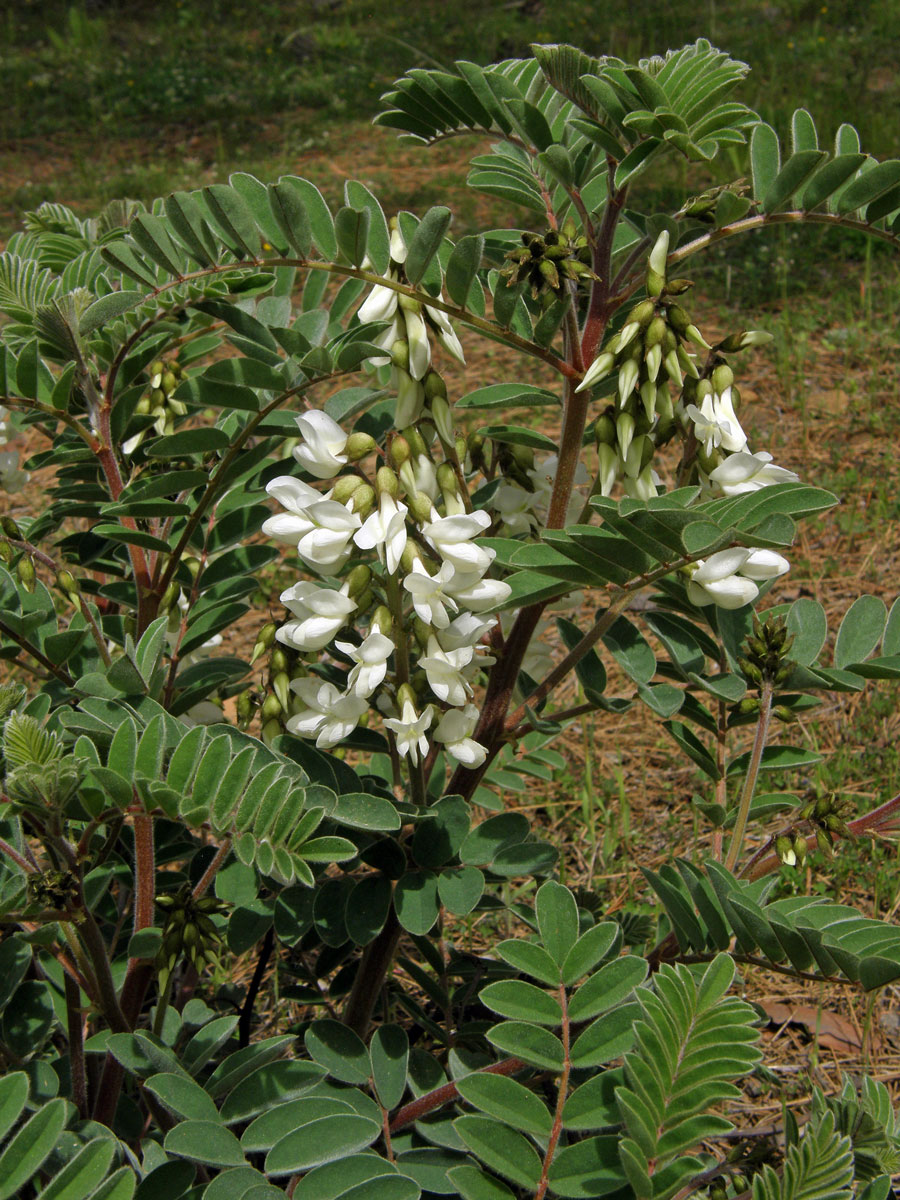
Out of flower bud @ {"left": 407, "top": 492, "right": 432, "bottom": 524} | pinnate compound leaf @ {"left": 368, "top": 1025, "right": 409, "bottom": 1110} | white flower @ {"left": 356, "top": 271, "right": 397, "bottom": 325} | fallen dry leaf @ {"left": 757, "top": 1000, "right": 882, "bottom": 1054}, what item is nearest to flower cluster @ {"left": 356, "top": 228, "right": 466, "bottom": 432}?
white flower @ {"left": 356, "top": 271, "right": 397, "bottom": 325}

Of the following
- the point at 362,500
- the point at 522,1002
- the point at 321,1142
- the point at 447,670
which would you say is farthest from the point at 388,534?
the point at 321,1142

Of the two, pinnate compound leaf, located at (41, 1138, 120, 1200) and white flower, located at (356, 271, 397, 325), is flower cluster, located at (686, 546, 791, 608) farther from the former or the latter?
pinnate compound leaf, located at (41, 1138, 120, 1200)

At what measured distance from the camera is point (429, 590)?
1077 millimetres

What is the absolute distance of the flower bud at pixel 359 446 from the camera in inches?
44.3

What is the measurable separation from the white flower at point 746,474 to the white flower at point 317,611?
0.44 metres

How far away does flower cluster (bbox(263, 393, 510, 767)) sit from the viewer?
1.08 meters

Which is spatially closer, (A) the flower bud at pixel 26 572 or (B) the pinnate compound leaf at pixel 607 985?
(B) the pinnate compound leaf at pixel 607 985

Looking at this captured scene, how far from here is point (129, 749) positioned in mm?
1064

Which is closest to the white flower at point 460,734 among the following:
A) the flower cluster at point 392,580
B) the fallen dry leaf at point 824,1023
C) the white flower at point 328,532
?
the flower cluster at point 392,580

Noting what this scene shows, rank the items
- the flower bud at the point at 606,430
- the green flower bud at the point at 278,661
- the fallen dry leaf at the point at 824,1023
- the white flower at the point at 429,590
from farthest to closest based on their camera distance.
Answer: the fallen dry leaf at the point at 824,1023, the green flower bud at the point at 278,661, the flower bud at the point at 606,430, the white flower at the point at 429,590

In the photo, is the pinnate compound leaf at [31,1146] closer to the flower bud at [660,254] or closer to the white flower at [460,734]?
the white flower at [460,734]

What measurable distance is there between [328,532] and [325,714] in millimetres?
221

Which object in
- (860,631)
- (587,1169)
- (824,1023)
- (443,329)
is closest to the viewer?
(587,1169)

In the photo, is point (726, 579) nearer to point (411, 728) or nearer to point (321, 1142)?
point (411, 728)
